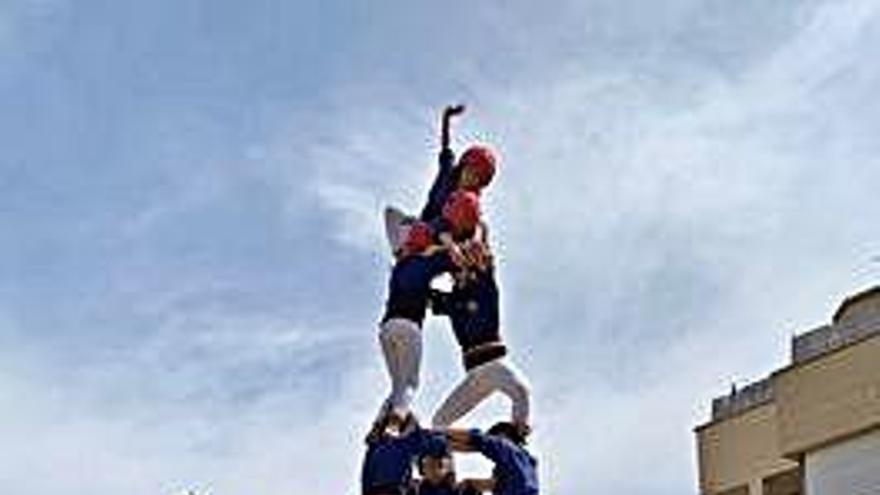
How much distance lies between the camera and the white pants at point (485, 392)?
13.6 meters

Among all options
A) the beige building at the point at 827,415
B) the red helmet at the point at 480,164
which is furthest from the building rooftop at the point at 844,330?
the red helmet at the point at 480,164

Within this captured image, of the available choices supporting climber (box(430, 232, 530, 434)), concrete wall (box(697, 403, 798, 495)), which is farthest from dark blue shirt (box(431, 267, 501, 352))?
concrete wall (box(697, 403, 798, 495))

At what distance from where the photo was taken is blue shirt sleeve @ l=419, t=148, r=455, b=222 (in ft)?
46.3

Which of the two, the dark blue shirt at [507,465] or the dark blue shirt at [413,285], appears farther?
the dark blue shirt at [413,285]

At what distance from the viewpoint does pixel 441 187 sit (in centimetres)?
1421

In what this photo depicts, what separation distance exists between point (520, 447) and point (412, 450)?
2.58 ft

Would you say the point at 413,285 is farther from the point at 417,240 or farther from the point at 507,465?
the point at 507,465

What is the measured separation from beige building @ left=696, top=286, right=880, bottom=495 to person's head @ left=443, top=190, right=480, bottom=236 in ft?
74.5

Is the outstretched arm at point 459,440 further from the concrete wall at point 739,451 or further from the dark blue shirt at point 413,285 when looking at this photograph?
the concrete wall at point 739,451

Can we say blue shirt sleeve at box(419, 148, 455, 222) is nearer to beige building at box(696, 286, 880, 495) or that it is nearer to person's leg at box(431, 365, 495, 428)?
person's leg at box(431, 365, 495, 428)

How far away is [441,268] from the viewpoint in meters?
13.8

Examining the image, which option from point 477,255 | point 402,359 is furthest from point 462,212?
point 402,359

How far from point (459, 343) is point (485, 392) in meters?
0.40

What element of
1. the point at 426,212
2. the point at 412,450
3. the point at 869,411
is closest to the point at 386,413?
the point at 412,450
